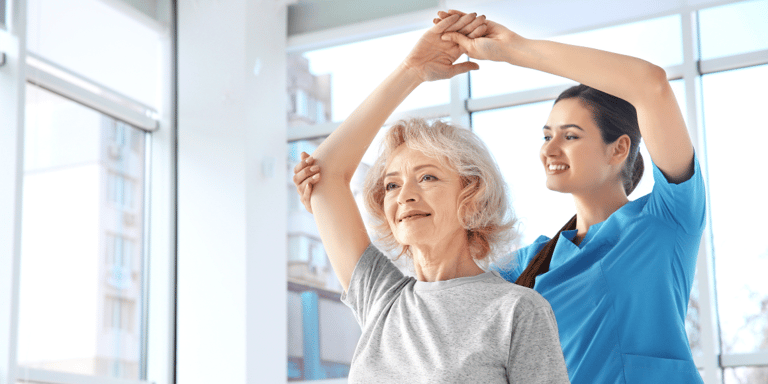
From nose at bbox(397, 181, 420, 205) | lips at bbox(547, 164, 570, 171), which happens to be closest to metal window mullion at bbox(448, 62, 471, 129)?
lips at bbox(547, 164, 570, 171)

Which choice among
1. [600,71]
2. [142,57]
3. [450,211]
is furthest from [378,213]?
[142,57]

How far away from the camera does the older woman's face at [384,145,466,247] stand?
3.94ft

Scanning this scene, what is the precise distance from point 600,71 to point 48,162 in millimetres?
3227

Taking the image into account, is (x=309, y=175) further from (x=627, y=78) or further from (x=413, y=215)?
(x=627, y=78)

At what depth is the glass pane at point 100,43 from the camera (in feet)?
12.4

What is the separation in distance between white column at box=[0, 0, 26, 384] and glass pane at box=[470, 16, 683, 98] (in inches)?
90.6

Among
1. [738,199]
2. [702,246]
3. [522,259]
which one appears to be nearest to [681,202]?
[522,259]

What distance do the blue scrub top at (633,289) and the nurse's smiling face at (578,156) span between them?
0.12 metres

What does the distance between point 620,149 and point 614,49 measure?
2.61m

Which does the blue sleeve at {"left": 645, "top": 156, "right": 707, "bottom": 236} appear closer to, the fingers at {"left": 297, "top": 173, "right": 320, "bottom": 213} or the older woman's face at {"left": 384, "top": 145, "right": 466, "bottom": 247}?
the older woman's face at {"left": 384, "top": 145, "right": 466, "bottom": 247}

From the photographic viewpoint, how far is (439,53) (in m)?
1.47

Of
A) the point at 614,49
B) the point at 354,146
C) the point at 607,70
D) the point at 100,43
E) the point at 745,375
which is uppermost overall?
the point at 100,43

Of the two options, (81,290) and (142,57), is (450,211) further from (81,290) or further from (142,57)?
(142,57)

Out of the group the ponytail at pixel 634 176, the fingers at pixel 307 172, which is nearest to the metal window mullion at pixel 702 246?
the ponytail at pixel 634 176
